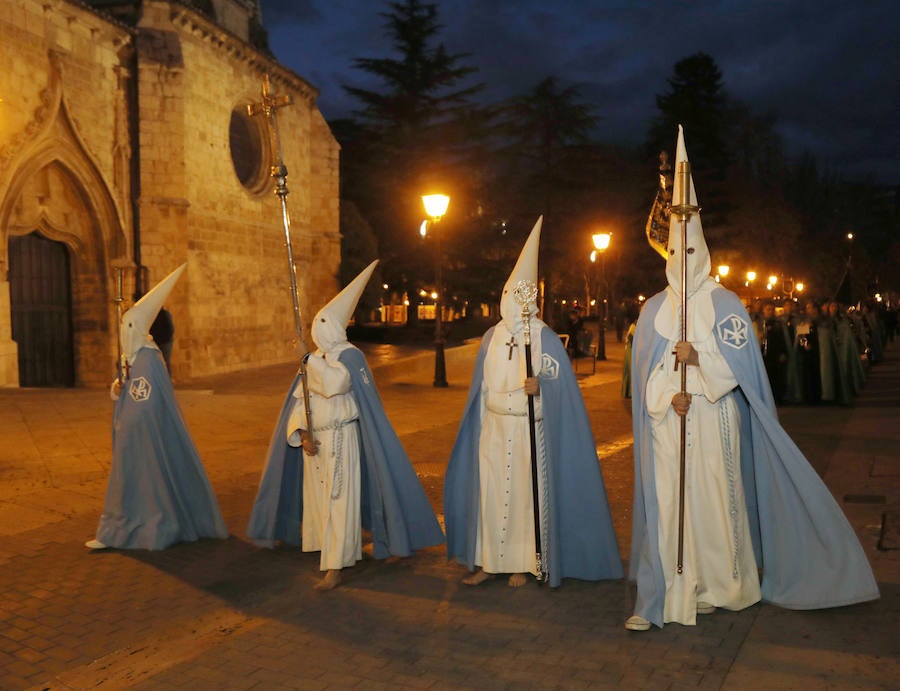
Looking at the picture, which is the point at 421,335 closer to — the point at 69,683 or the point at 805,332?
the point at 805,332

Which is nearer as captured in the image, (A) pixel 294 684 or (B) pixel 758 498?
(A) pixel 294 684

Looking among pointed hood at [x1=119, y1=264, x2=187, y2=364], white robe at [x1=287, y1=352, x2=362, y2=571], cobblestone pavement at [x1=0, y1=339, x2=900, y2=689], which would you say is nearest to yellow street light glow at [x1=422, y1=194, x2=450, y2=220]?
cobblestone pavement at [x1=0, y1=339, x2=900, y2=689]

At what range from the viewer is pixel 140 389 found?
671 cm

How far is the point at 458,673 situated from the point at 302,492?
100 inches

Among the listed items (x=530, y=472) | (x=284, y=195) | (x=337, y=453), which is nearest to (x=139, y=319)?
(x=284, y=195)

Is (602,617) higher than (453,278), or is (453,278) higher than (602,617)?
(453,278)

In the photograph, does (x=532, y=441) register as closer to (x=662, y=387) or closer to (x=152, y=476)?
(x=662, y=387)

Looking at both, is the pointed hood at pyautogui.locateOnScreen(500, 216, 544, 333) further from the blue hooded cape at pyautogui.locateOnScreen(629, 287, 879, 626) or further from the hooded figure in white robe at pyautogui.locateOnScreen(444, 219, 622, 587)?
the blue hooded cape at pyautogui.locateOnScreen(629, 287, 879, 626)

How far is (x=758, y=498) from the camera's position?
494 cm

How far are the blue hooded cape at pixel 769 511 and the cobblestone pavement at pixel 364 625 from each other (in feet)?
0.51

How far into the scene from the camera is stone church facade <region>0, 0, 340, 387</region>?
53.4ft

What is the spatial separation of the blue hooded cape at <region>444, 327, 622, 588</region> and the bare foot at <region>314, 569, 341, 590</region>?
86 cm

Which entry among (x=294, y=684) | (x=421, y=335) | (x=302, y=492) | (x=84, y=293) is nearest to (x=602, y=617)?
(x=294, y=684)

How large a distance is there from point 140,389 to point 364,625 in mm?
2950
